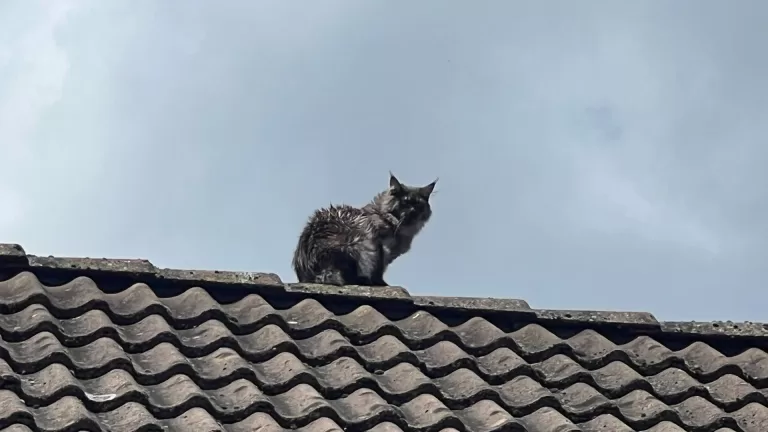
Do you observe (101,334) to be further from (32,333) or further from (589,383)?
(589,383)

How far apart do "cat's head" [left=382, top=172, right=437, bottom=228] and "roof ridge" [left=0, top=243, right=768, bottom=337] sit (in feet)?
10.5

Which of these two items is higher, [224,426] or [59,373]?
[59,373]

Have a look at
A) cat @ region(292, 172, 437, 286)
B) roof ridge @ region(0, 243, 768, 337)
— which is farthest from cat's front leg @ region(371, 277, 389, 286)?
roof ridge @ region(0, 243, 768, 337)

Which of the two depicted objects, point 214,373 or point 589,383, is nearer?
point 214,373

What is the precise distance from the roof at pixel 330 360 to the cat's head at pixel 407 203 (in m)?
3.23

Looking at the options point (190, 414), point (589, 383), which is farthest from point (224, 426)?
Answer: point (589, 383)

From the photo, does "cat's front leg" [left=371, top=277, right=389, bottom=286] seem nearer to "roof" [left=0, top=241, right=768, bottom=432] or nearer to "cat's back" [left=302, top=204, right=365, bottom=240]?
"cat's back" [left=302, top=204, right=365, bottom=240]

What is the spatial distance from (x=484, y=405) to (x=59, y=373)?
142cm

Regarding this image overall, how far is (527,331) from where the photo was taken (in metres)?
4.95

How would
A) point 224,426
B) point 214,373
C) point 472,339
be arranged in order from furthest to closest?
point 472,339
point 214,373
point 224,426

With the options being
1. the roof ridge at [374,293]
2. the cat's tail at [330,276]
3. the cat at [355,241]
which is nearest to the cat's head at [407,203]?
the cat at [355,241]

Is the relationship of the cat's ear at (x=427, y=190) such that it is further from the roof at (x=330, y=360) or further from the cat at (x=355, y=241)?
the roof at (x=330, y=360)

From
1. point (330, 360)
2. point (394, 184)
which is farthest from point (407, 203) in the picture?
point (330, 360)

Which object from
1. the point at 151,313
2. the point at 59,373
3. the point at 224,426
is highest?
the point at 151,313
